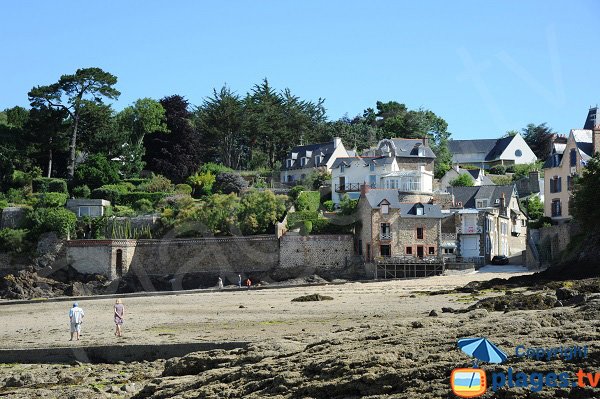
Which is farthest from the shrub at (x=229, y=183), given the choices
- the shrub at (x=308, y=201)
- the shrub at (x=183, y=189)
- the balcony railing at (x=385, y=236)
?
the balcony railing at (x=385, y=236)

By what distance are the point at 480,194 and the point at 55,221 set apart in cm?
2248

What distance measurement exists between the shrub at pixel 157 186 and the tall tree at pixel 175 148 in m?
2.79

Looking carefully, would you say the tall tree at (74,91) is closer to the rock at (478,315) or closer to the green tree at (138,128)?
the green tree at (138,128)

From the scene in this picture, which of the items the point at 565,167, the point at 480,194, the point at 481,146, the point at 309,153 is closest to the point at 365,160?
the point at 480,194

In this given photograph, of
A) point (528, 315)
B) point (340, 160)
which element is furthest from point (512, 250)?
point (528, 315)

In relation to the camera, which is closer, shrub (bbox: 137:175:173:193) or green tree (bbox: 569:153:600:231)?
green tree (bbox: 569:153:600:231)

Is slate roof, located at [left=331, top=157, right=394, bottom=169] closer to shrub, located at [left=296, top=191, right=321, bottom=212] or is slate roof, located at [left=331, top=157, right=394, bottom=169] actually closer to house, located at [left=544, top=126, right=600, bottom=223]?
shrub, located at [left=296, top=191, right=321, bottom=212]

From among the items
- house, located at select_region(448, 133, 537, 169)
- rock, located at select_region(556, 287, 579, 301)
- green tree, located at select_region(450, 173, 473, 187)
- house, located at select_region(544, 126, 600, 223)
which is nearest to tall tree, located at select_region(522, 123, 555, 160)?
house, located at select_region(448, 133, 537, 169)

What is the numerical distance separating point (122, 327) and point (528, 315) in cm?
1310

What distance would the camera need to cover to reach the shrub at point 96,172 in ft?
190

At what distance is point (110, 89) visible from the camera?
6053 cm

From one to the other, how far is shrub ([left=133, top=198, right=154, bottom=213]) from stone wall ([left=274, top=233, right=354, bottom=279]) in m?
9.32

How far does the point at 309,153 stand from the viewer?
64.9 m

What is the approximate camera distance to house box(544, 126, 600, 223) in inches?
1757
